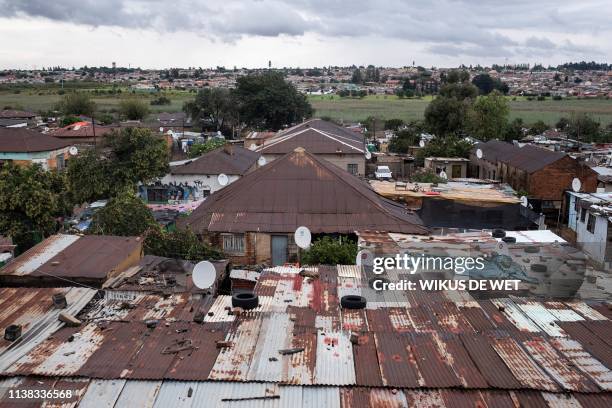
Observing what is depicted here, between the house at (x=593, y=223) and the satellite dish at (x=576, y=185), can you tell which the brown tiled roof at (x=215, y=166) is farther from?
the house at (x=593, y=223)

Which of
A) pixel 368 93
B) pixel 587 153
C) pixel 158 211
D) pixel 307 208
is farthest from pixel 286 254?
pixel 368 93

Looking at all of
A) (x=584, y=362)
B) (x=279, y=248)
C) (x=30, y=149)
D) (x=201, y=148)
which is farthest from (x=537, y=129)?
(x=584, y=362)

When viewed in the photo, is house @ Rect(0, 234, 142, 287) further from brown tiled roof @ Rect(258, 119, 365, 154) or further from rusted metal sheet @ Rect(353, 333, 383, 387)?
brown tiled roof @ Rect(258, 119, 365, 154)

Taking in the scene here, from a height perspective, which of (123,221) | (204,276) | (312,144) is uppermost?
(312,144)

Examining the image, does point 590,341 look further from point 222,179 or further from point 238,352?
point 222,179

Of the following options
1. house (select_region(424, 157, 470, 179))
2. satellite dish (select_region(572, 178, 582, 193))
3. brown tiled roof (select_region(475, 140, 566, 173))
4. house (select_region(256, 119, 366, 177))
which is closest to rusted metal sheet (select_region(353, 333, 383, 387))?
satellite dish (select_region(572, 178, 582, 193))

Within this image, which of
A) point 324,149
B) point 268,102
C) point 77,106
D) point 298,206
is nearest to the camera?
point 298,206
